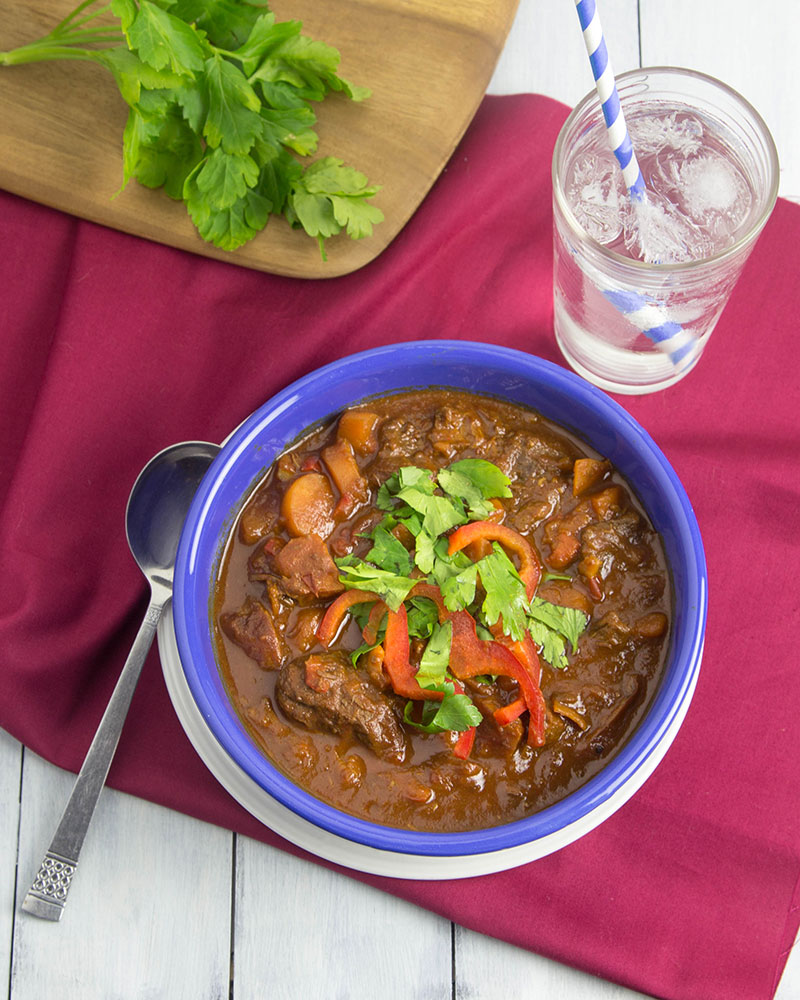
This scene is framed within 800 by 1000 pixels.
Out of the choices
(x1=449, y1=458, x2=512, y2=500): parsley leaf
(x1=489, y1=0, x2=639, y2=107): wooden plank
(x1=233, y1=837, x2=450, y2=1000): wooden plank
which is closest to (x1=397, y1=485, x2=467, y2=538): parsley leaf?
(x1=449, y1=458, x2=512, y2=500): parsley leaf

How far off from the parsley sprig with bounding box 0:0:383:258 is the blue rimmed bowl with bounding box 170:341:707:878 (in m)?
0.66

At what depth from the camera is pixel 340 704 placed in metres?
3.11

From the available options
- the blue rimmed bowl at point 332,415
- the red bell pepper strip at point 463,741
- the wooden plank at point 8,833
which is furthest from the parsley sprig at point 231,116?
the wooden plank at point 8,833

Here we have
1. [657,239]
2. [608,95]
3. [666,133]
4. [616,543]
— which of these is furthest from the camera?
[666,133]

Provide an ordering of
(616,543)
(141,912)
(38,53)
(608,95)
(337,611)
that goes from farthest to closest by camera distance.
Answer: (38,53), (141,912), (616,543), (337,611), (608,95)

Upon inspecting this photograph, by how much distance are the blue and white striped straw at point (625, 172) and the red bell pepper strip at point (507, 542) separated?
828 mm

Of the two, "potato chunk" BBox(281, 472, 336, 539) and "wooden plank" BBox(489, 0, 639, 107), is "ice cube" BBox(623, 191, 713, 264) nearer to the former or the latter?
"wooden plank" BBox(489, 0, 639, 107)

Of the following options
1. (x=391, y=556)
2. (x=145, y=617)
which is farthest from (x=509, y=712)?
(x=145, y=617)

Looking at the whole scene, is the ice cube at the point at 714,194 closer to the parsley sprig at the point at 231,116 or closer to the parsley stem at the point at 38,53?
the parsley sprig at the point at 231,116

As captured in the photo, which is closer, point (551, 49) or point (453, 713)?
point (453, 713)

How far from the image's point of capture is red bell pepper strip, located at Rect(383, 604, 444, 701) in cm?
311

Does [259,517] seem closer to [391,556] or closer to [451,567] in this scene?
[391,556]

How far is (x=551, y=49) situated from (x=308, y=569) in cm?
250

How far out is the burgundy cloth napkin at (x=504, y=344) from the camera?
347 centimetres
